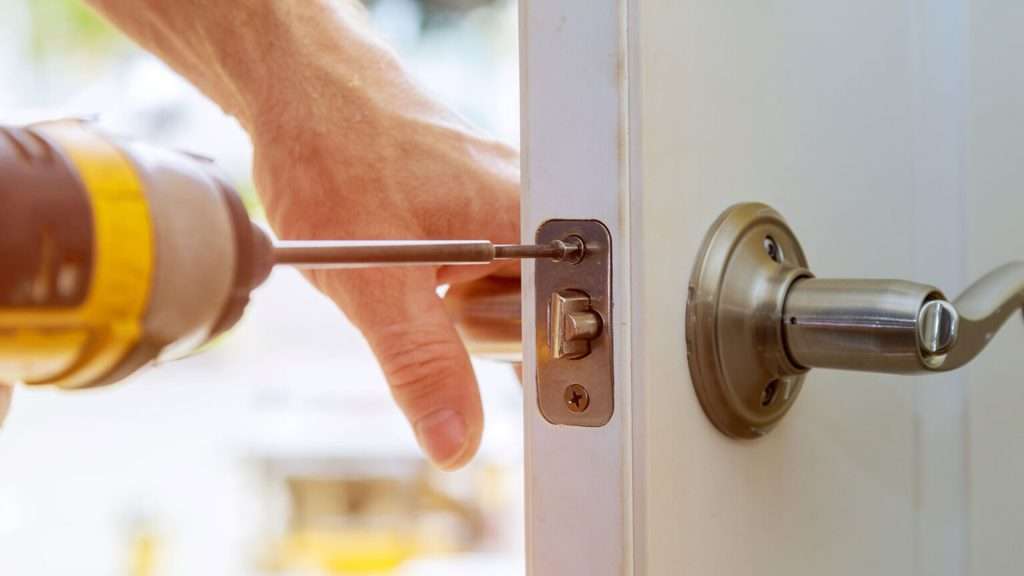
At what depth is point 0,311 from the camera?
21cm

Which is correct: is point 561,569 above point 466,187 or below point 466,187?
below

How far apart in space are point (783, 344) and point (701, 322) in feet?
0.11

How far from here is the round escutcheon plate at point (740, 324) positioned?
1.15ft

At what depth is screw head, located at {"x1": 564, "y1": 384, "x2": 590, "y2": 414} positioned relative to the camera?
1.08 feet

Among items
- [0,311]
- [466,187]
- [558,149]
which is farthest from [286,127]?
[0,311]

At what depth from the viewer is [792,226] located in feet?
1.32

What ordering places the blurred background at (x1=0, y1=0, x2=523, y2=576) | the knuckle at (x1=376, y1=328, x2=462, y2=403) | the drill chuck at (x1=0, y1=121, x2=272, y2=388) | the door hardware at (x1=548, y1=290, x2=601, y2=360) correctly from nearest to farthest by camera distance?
the drill chuck at (x1=0, y1=121, x2=272, y2=388), the door hardware at (x1=548, y1=290, x2=601, y2=360), the knuckle at (x1=376, y1=328, x2=462, y2=403), the blurred background at (x1=0, y1=0, x2=523, y2=576)

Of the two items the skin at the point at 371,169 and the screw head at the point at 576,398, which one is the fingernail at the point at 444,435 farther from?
the screw head at the point at 576,398

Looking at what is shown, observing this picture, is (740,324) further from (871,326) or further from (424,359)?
(424,359)

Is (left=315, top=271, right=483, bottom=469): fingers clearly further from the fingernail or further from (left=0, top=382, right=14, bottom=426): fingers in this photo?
(left=0, top=382, right=14, bottom=426): fingers

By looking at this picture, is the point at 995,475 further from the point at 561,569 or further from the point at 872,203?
the point at 561,569

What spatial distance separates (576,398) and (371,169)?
22 cm

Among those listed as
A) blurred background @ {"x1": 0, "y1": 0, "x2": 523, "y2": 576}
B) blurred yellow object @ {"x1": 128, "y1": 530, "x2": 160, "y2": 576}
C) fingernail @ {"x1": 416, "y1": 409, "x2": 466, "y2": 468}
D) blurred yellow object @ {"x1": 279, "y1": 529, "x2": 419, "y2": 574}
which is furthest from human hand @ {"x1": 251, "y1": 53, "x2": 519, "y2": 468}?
blurred yellow object @ {"x1": 128, "y1": 530, "x2": 160, "y2": 576}

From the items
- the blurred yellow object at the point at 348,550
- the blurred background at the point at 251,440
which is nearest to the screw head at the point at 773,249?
the blurred background at the point at 251,440
